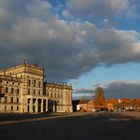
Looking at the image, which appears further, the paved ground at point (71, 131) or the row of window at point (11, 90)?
the row of window at point (11, 90)

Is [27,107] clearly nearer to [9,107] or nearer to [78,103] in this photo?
[9,107]

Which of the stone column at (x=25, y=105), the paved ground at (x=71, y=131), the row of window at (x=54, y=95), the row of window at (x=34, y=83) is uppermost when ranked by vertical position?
the row of window at (x=34, y=83)

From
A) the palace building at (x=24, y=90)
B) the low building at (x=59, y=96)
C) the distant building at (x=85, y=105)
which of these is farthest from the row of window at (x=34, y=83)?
the distant building at (x=85, y=105)

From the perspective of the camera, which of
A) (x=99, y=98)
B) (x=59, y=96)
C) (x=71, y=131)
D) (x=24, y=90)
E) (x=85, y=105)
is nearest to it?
(x=71, y=131)

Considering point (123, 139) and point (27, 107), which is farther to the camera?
point (27, 107)

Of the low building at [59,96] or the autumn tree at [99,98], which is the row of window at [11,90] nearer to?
the low building at [59,96]

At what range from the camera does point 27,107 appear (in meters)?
107

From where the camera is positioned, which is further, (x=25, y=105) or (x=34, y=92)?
(x=34, y=92)

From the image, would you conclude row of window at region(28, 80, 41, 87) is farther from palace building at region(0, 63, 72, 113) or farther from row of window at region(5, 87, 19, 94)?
row of window at region(5, 87, 19, 94)

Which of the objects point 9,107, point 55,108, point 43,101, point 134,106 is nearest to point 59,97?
point 55,108

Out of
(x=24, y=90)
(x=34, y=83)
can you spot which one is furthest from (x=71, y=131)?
(x=34, y=83)

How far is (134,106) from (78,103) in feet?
159

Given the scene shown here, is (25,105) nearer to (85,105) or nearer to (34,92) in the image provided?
(34,92)

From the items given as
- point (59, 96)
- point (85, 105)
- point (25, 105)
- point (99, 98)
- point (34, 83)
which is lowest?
point (25, 105)
